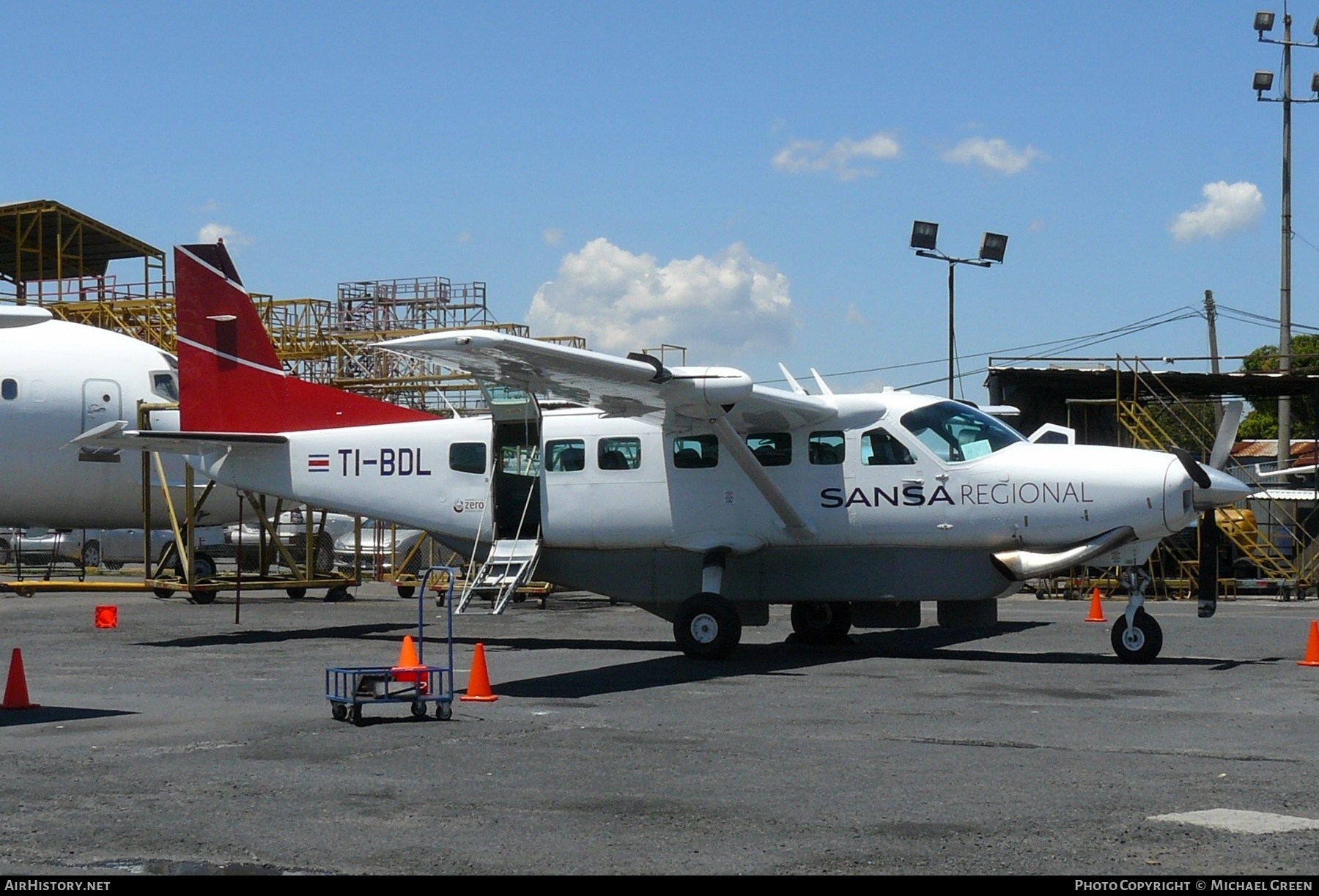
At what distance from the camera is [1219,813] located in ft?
25.6

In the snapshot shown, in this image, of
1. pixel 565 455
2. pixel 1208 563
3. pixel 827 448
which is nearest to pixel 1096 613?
pixel 1208 563

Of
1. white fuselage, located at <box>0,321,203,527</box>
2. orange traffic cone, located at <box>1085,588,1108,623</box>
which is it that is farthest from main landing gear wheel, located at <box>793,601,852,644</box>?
white fuselage, located at <box>0,321,203,527</box>

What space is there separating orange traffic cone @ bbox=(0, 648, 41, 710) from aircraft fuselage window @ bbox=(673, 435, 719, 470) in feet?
26.9

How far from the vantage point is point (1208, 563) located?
16984 millimetres

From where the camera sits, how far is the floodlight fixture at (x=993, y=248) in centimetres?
3697

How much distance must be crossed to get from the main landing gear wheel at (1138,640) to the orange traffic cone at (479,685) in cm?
735

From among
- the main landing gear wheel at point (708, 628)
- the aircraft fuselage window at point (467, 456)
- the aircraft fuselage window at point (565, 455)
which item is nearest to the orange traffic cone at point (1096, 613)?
the main landing gear wheel at point (708, 628)

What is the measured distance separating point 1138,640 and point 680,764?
8.33 metres

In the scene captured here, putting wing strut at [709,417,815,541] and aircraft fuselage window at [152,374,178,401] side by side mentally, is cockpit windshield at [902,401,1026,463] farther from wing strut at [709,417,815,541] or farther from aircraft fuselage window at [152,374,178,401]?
aircraft fuselage window at [152,374,178,401]

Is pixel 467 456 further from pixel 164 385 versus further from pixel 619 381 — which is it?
pixel 164 385

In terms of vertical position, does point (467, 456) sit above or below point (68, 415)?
below

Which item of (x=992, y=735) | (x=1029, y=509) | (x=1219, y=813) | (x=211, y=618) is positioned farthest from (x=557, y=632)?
(x=1219, y=813)

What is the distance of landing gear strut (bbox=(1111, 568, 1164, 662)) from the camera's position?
16.2 m
